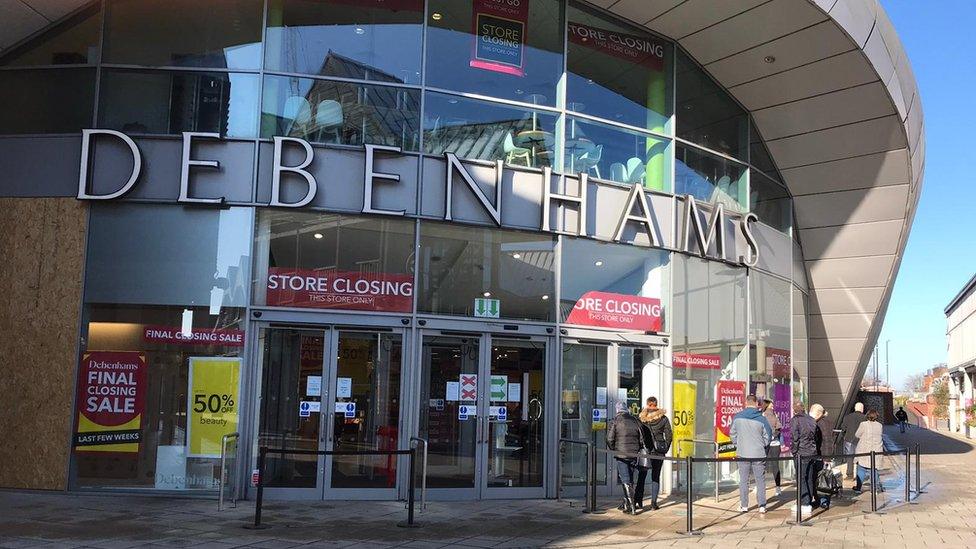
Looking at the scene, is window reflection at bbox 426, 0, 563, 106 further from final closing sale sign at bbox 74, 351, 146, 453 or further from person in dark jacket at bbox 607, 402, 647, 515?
final closing sale sign at bbox 74, 351, 146, 453

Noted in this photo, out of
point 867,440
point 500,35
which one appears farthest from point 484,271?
point 867,440

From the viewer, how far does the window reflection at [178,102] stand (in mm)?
12703

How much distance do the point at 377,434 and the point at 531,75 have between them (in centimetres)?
599

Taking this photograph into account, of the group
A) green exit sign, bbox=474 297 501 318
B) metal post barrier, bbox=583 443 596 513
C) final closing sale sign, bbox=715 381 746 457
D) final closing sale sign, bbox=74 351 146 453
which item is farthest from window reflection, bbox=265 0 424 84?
final closing sale sign, bbox=715 381 746 457

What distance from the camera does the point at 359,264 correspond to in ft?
42.1

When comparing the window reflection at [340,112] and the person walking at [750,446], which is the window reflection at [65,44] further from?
the person walking at [750,446]

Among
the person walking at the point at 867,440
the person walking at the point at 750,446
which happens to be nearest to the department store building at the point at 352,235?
the person walking at the point at 750,446

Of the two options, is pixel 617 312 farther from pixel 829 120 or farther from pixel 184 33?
pixel 184 33

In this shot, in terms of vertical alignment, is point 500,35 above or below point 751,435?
above

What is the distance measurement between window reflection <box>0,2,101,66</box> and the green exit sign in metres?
6.56

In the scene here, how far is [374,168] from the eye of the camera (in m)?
12.9

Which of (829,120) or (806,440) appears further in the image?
(829,120)

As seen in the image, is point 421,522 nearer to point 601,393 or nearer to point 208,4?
point 601,393

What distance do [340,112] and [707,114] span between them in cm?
703
